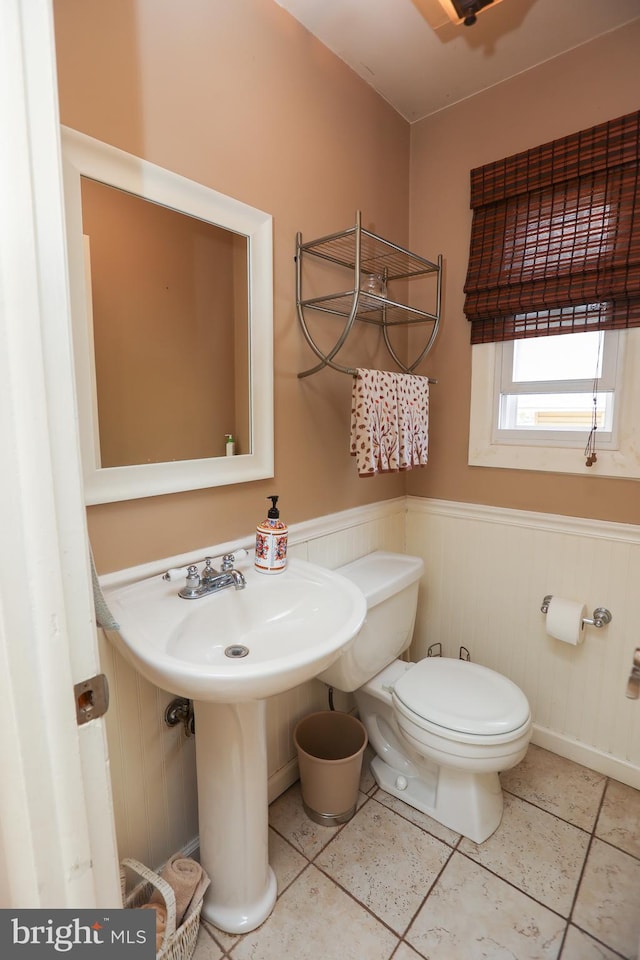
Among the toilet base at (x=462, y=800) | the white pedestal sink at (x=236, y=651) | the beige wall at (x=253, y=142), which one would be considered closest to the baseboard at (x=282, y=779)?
the white pedestal sink at (x=236, y=651)

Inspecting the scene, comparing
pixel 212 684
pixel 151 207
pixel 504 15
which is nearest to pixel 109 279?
pixel 151 207

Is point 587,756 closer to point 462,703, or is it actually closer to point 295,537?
point 462,703

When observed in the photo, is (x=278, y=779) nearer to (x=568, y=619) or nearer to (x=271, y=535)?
(x=271, y=535)

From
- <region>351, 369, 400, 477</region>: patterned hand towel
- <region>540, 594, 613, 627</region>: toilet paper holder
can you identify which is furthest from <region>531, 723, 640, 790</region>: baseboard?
<region>351, 369, 400, 477</region>: patterned hand towel

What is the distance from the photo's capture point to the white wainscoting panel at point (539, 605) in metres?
1.62

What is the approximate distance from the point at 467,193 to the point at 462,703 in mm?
1849

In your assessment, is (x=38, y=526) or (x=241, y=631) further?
(x=241, y=631)

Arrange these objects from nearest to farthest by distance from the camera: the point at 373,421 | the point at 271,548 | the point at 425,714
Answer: the point at 271,548 → the point at 425,714 → the point at 373,421

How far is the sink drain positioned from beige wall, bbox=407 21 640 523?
1.18 meters

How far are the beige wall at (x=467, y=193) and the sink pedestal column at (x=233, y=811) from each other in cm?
124

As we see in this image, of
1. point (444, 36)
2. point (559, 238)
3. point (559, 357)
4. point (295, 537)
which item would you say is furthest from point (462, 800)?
point (444, 36)

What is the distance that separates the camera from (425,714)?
1.40m

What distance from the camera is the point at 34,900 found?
0.52 m

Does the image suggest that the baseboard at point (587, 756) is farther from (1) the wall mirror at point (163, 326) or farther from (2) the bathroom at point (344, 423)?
(1) the wall mirror at point (163, 326)
